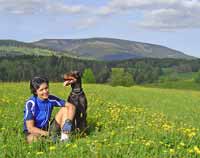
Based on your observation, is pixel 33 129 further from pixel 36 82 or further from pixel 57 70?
pixel 57 70

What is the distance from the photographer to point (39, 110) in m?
8.07

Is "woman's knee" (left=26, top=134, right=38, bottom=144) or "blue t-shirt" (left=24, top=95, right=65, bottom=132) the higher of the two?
"blue t-shirt" (left=24, top=95, right=65, bottom=132)

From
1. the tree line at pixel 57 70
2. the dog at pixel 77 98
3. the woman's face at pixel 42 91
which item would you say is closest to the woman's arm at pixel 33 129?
the woman's face at pixel 42 91

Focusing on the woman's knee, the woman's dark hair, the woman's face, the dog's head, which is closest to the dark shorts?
the woman's knee

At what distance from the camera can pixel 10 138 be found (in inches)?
281

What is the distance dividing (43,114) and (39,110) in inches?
4.4

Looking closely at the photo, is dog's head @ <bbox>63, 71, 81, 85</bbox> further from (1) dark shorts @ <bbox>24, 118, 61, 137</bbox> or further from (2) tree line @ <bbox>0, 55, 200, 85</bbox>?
(2) tree line @ <bbox>0, 55, 200, 85</bbox>

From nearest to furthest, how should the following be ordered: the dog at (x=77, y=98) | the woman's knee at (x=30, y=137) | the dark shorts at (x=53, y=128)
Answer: the woman's knee at (x=30, y=137) → the dark shorts at (x=53, y=128) → the dog at (x=77, y=98)

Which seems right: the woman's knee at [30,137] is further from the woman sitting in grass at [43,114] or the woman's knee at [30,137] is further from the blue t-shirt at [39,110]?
the blue t-shirt at [39,110]

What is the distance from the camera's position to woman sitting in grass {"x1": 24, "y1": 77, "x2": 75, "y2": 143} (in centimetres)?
780

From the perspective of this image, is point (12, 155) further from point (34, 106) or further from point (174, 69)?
point (174, 69)

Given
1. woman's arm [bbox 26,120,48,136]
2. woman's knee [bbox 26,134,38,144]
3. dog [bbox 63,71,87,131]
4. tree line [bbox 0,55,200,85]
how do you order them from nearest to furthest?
woman's knee [bbox 26,134,38,144] → woman's arm [bbox 26,120,48,136] → dog [bbox 63,71,87,131] → tree line [bbox 0,55,200,85]

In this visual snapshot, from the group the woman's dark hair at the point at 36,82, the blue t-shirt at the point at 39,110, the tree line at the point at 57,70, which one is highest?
the woman's dark hair at the point at 36,82

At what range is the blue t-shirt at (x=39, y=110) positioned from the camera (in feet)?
25.9
